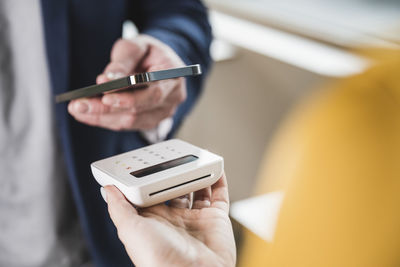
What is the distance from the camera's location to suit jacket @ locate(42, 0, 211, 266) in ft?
1.65

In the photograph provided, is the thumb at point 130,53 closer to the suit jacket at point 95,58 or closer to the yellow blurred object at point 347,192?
the suit jacket at point 95,58

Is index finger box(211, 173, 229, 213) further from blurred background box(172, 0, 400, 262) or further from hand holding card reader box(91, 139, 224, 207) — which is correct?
blurred background box(172, 0, 400, 262)

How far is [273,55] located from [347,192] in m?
0.84

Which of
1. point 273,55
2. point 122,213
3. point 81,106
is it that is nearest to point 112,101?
point 81,106

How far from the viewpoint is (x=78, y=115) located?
1.45ft

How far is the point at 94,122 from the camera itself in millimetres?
468

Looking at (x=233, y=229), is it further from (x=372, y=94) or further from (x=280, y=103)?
(x=280, y=103)

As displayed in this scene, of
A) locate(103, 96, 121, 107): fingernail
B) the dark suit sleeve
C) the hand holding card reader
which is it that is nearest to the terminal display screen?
the hand holding card reader

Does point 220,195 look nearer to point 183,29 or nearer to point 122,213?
point 122,213

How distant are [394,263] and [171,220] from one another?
20 cm

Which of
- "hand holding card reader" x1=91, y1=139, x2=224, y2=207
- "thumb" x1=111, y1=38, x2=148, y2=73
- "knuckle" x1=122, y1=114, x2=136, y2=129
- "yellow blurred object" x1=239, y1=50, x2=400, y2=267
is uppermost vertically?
"thumb" x1=111, y1=38, x2=148, y2=73

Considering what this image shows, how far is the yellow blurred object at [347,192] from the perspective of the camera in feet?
1.29

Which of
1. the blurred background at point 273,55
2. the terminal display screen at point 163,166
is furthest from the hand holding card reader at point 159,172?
the blurred background at point 273,55

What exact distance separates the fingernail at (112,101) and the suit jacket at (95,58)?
0.08 meters
